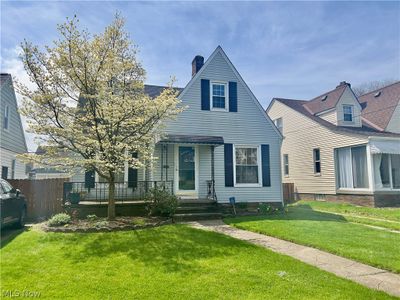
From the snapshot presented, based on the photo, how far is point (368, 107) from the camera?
68.7ft

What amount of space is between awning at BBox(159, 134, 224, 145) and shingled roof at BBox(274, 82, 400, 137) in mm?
9005

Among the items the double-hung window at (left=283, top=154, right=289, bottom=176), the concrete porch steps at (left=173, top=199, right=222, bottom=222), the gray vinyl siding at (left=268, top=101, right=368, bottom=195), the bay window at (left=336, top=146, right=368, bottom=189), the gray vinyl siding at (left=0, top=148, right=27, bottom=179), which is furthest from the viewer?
the double-hung window at (left=283, top=154, right=289, bottom=176)

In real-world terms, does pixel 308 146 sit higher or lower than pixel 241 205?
higher

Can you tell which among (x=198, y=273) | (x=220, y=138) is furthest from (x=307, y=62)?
(x=198, y=273)

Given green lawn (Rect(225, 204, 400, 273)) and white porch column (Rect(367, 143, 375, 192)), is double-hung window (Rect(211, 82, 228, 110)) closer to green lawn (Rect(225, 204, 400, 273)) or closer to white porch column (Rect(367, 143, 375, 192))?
green lawn (Rect(225, 204, 400, 273))

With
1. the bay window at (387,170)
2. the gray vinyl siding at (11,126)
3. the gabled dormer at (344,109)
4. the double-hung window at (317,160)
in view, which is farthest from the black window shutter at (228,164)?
the gray vinyl siding at (11,126)

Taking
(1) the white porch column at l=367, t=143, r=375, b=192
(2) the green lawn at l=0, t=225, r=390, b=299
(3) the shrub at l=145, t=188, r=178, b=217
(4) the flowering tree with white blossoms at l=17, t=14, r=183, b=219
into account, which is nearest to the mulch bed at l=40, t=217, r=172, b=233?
(3) the shrub at l=145, t=188, r=178, b=217

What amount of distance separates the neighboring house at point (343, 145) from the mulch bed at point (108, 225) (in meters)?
11.9

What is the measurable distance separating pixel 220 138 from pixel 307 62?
5.31 metres

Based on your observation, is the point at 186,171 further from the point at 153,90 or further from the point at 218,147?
the point at 153,90

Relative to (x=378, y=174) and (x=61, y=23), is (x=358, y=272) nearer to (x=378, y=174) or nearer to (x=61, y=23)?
(x=61, y=23)

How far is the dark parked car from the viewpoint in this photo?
774cm

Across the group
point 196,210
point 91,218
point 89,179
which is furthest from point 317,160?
point 91,218

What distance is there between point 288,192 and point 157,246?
15005 mm
